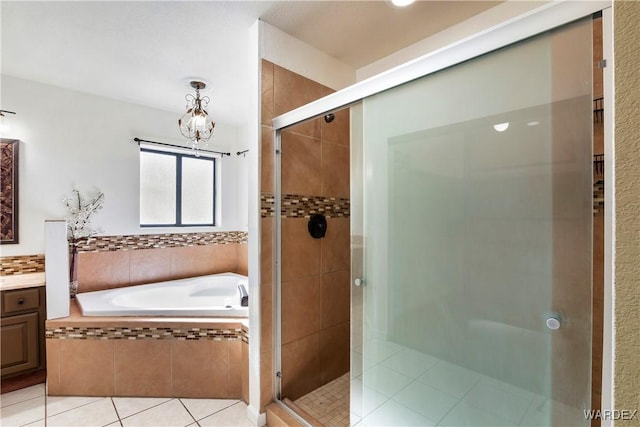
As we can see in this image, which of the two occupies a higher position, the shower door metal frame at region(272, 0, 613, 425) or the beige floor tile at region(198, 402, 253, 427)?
the shower door metal frame at region(272, 0, 613, 425)

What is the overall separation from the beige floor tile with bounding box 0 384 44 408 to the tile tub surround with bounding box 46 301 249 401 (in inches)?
6.3

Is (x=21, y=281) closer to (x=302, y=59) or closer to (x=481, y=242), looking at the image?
(x=302, y=59)

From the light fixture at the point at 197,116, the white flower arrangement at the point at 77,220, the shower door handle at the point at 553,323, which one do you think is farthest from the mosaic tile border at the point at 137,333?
the shower door handle at the point at 553,323

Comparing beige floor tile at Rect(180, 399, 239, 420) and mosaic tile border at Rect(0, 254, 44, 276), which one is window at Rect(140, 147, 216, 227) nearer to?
mosaic tile border at Rect(0, 254, 44, 276)

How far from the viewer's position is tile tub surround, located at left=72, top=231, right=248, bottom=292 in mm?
2863

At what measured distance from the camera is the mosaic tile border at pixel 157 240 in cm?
289

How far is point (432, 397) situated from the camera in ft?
4.08

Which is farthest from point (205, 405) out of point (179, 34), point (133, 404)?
point (179, 34)

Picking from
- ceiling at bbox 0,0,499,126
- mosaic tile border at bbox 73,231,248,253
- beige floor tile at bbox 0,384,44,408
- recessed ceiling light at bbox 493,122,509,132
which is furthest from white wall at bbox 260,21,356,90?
beige floor tile at bbox 0,384,44,408

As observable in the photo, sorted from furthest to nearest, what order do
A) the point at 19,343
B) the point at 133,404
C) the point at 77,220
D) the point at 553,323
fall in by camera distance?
the point at 77,220, the point at 19,343, the point at 133,404, the point at 553,323

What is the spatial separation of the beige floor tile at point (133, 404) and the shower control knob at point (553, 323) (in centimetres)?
238

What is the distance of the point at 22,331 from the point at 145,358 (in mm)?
1007

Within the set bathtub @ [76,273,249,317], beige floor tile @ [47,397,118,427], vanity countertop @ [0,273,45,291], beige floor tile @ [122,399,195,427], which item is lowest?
beige floor tile @ [122,399,195,427]

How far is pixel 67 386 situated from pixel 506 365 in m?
2.81
